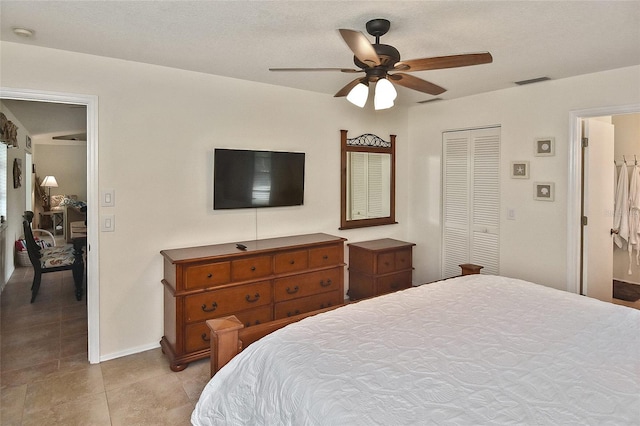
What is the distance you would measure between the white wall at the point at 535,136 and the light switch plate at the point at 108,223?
3490mm

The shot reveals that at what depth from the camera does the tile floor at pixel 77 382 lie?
2381mm

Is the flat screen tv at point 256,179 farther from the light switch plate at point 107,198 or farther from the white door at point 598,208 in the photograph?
the white door at point 598,208

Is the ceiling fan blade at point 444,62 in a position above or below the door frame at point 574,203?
above

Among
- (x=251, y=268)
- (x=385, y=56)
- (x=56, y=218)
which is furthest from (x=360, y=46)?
(x=56, y=218)

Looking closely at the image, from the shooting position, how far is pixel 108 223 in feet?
10.1

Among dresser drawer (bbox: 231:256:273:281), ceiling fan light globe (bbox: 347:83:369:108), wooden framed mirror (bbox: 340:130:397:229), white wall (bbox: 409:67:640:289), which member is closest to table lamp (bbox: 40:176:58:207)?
wooden framed mirror (bbox: 340:130:397:229)

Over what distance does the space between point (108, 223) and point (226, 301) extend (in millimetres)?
1129

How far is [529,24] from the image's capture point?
7.55ft

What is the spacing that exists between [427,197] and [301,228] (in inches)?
66.7

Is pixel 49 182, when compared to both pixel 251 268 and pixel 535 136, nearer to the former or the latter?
pixel 251 268

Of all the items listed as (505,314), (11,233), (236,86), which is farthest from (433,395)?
(11,233)

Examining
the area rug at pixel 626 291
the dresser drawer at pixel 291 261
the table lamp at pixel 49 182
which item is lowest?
the area rug at pixel 626 291

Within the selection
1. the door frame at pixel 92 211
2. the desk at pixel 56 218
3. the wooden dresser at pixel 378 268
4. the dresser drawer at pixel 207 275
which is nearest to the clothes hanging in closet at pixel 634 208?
the wooden dresser at pixel 378 268

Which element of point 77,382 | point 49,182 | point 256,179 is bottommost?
point 77,382
